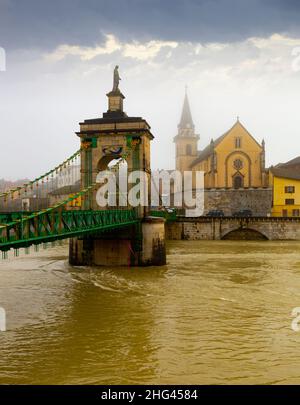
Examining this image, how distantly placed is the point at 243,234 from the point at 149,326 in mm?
33196

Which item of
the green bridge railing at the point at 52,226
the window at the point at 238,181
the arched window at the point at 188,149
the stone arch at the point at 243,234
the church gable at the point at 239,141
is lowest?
the stone arch at the point at 243,234

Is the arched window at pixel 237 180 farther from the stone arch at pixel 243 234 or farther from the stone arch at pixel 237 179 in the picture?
the stone arch at pixel 243 234

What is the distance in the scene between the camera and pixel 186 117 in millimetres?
91438

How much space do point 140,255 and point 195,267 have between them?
3378 mm

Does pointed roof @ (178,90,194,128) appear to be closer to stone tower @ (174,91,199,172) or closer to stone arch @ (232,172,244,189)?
stone tower @ (174,91,199,172)

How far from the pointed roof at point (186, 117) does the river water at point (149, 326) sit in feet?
226

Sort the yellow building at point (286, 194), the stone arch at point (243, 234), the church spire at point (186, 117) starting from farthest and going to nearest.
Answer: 1. the church spire at point (186, 117)
2. the yellow building at point (286, 194)
3. the stone arch at point (243, 234)

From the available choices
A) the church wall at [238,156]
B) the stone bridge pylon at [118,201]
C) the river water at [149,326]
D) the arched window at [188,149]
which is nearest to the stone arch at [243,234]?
the church wall at [238,156]

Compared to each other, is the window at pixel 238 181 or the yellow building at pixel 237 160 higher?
the yellow building at pixel 237 160

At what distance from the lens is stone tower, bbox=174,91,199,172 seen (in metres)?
86.2

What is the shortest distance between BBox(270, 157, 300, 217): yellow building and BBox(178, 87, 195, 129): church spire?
135 feet

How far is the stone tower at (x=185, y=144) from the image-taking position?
8619 cm

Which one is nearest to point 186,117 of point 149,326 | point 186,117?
point 186,117
